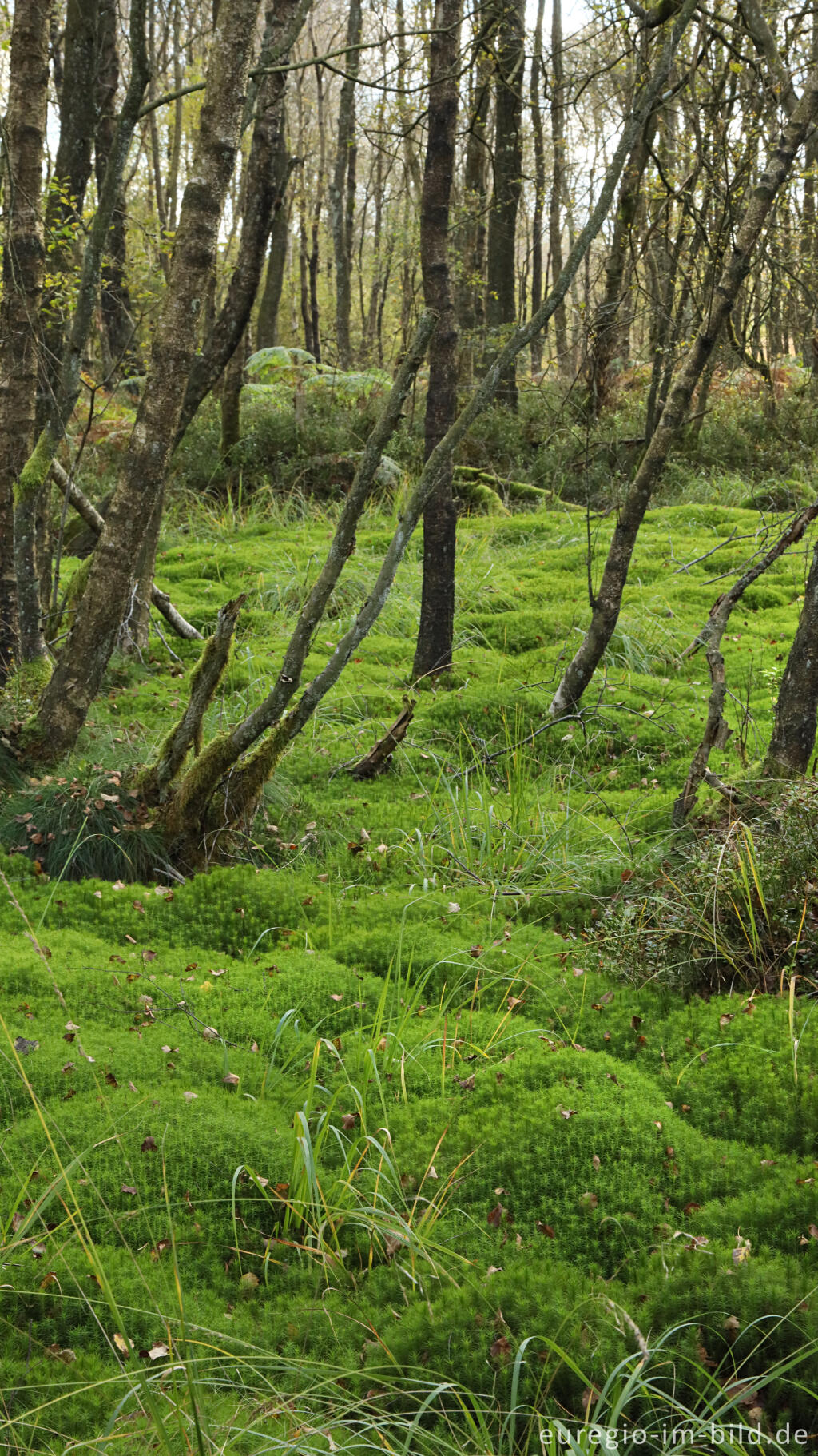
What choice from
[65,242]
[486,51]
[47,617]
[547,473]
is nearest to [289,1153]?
[47,617]

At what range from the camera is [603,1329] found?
2172 mm

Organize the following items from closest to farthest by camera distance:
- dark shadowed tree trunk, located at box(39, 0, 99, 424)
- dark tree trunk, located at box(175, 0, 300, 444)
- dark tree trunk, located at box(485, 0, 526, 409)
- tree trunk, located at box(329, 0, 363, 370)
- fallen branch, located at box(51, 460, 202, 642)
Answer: fallen branch, located at box(51, 460, 202, 642) < dark shadowed tree trunk, located at box(39, 0, 99, 424) < dark tree trunk, located at box(175, 0, 300, 444) < dark tree trunk, located at box(485, 0, 526, 409) < tree trunk, located at box(329, 0, 363, 370)

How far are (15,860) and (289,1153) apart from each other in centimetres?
201

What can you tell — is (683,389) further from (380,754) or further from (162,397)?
(162,397)

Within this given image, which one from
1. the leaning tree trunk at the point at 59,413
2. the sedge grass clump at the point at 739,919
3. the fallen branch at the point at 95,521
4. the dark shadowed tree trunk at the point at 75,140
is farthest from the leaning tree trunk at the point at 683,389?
the dark shadowed tree trunk at the point at 75,140

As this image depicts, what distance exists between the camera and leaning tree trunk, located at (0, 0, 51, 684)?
4.84 meters

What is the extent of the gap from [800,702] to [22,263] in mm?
4331

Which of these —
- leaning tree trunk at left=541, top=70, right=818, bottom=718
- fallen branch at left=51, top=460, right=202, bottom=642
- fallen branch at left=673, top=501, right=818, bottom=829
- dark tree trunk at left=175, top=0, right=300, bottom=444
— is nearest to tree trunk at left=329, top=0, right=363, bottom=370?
dark tree trunk at left=175, top=0, right=300, bottom=444

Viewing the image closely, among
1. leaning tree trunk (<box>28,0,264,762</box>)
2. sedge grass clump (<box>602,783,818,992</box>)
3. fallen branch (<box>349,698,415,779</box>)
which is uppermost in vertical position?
leaning tree trunk (<box>28,0,264,762</box>)

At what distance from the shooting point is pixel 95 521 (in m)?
5.57

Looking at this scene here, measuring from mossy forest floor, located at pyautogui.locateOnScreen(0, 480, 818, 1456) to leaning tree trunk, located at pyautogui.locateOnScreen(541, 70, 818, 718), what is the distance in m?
0.67

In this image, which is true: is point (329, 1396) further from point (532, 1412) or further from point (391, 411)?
point (391, 411)

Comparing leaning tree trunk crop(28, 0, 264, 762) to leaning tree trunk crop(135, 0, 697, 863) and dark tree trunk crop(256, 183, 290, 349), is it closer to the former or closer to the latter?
leaning tree trunk crop(135, 0, 697, 863)

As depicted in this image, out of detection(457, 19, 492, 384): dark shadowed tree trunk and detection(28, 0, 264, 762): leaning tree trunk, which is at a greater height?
detection(457, 19, 492, 384): dark shadowed tree trunk
